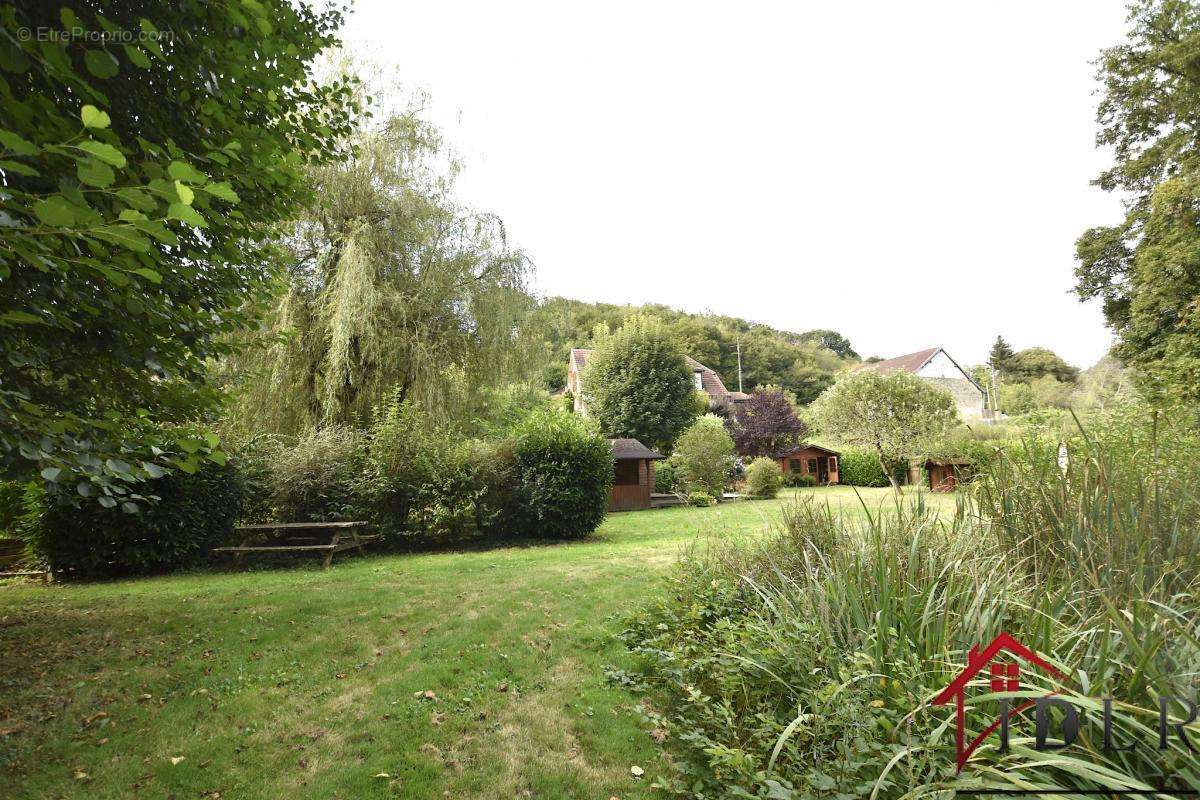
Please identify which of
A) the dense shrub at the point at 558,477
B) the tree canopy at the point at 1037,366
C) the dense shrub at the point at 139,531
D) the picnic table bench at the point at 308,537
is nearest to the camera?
the dense shrub at the point at 139,531

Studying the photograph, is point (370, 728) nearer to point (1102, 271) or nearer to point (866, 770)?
point (866, 770)

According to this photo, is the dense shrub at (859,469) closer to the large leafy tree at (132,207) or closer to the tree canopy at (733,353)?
the tree canopy at (733,353)

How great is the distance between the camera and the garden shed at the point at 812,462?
3228cm

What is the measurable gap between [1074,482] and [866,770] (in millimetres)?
2639

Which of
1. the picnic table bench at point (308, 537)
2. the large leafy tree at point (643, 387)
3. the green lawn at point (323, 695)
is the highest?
the large leafy tree at point (643, 387)

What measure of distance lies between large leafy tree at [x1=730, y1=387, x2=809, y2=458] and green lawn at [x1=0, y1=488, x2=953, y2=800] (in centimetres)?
2613

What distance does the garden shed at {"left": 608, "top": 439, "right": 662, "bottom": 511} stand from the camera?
21.2 metres

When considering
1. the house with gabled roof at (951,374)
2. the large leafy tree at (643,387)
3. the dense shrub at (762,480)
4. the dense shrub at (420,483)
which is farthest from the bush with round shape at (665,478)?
the house with gabled roof at (951,374)

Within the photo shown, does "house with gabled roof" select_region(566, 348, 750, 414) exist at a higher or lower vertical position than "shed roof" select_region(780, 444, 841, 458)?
higher

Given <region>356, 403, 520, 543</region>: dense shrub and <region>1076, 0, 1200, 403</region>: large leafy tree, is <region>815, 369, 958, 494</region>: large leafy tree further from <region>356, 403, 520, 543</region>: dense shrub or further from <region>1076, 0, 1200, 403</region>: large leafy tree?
<region>356, 403, 520, 543</region>: dense shrub

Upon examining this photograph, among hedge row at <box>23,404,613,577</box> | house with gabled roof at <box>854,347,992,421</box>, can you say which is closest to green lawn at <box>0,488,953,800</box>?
hedge row at <box>23,404,613,577</box>

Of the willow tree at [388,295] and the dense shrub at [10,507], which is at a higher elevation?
the willow tree at [388,295]

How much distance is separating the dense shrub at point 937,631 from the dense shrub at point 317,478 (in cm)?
834

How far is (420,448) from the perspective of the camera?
1166cm
